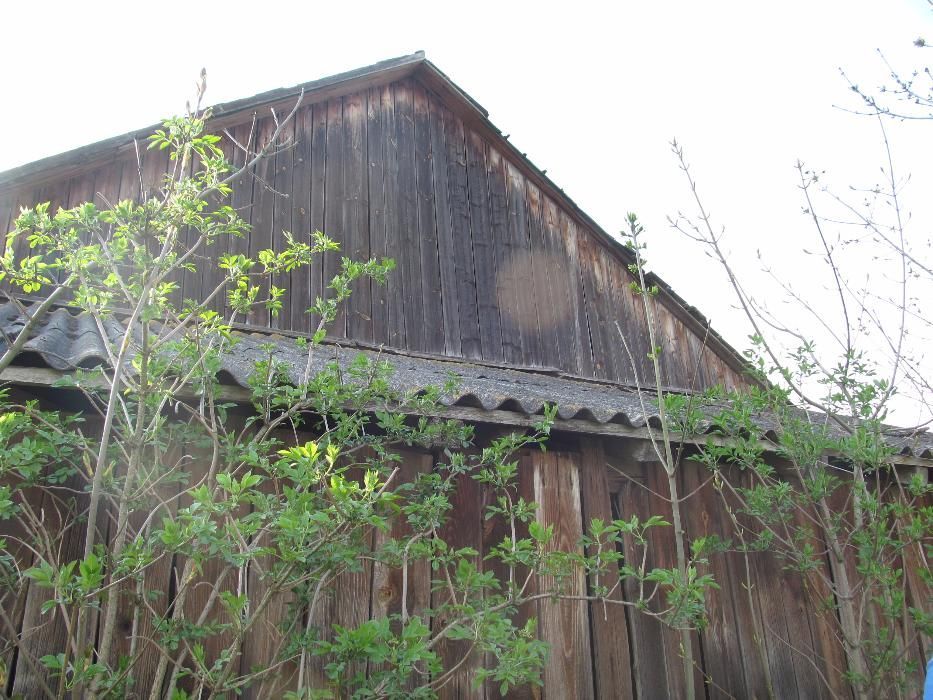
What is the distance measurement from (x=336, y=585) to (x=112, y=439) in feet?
4.24

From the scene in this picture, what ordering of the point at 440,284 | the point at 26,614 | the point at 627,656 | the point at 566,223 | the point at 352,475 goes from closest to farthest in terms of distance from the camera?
the point at 26,614 → the point at 352,475 → the point at 627,656 → the point at 440,284 → the point at 566,223

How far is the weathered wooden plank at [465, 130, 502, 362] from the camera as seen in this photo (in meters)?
6.16

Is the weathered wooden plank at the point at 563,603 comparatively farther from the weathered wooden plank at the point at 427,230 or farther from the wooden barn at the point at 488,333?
the weathered wooden plank at the point at 427,230

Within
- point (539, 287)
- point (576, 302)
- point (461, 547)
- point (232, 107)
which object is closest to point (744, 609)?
point (461, 547)

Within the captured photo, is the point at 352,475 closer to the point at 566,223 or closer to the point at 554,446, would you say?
the point at 554,446

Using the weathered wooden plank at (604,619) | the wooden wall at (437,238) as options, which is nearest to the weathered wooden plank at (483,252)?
the wooden wall at (437,238)

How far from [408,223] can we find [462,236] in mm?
556

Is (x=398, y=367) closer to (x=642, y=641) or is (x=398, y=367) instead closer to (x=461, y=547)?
(x=461, y=547)

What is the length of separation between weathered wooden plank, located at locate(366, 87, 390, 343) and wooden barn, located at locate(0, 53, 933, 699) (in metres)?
0.02

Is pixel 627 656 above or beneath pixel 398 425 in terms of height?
beneath

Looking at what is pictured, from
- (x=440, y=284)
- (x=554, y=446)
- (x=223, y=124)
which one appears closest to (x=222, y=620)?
(x=554, y=446)

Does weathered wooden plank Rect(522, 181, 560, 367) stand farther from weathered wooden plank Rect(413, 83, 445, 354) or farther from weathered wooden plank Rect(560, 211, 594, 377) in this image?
weathered wooden plank Rect(413, 83, 445, 354)

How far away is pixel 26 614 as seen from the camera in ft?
9.34

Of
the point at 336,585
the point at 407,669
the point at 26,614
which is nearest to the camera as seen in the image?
the point at 407,669
